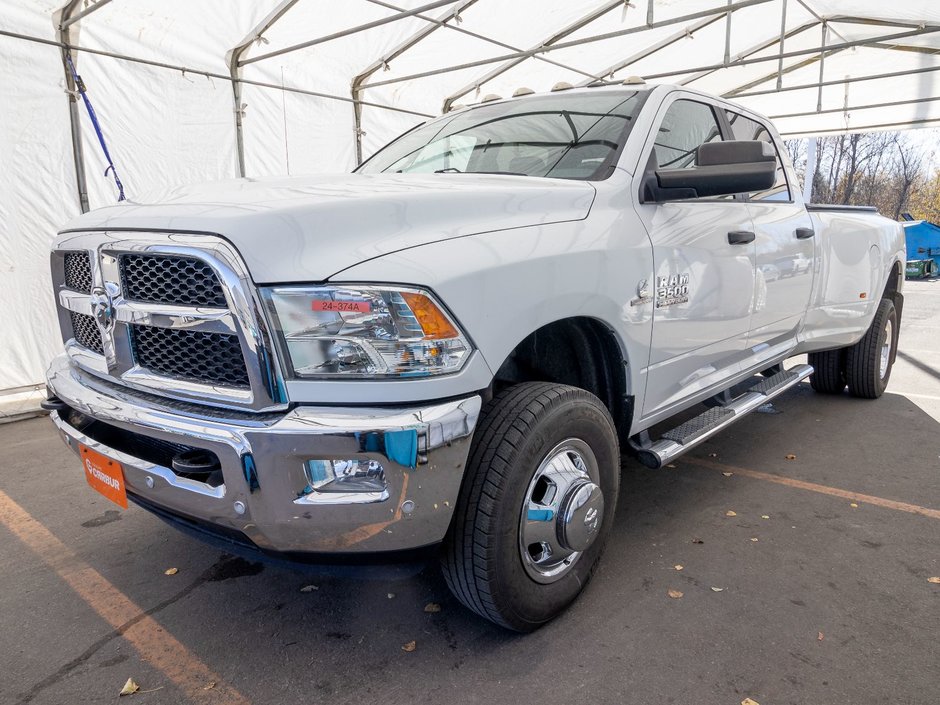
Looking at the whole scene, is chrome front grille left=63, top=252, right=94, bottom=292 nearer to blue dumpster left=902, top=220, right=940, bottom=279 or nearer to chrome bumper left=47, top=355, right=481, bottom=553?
chrome bumper left=47, top=355, right=481, bottom=553

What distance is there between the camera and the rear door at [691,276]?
8.25 feet

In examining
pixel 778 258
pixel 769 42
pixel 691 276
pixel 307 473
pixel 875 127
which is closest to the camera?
pixel 307 473

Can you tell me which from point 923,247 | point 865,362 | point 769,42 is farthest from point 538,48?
point 923,247

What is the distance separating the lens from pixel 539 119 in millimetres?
2928

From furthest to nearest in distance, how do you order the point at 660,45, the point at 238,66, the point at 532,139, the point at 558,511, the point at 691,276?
the point at 660,45, the point at 238,66, the point at 532,139, the point at 691,276, the point at 558,511

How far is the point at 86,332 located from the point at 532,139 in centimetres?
188

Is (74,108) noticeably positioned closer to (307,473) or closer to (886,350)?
(307,473)

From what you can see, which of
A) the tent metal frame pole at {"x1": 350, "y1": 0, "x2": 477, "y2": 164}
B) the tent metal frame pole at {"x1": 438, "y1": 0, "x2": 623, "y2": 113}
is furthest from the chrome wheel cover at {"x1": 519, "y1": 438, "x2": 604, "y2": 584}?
the tent metal frame pole at {"x1": 438, "y1": 0, "x2": 623, "y2": 113}

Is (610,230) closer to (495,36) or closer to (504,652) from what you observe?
(504,652)

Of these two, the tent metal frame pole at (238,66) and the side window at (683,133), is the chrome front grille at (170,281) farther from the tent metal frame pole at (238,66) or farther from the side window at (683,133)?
the tent metal frame pole at (238,66)

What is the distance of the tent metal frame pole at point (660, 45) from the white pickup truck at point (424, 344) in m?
8.44

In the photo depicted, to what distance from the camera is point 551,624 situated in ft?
7.33

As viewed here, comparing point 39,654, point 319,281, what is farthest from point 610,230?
point 39,654

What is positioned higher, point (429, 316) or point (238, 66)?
point (238, 66)
